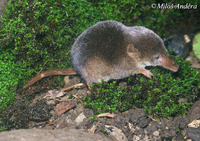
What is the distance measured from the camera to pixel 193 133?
2701 mm

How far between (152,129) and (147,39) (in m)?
1.25

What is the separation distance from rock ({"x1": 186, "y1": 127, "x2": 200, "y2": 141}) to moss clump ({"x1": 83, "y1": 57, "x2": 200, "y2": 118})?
402mm

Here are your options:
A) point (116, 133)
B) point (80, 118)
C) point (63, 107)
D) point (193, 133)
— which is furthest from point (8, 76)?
point (193, 133)

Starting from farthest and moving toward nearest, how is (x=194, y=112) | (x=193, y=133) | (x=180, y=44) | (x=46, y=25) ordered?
(x=180, y=44) → (x=46, y=25) → (x=194, y=112) → (x=193, y=133)

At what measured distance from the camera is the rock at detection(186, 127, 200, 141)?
2643 millimetres

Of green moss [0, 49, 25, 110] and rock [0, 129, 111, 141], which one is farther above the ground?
green moss [0, 49, 25, 110]

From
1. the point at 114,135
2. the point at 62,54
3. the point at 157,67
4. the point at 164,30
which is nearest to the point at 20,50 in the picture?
the point at 62,54

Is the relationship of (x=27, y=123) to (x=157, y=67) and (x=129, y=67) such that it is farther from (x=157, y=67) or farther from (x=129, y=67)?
(x=157, y=67)

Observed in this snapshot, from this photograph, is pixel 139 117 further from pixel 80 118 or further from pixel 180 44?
pixel 180 44

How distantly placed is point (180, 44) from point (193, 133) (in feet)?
6.81

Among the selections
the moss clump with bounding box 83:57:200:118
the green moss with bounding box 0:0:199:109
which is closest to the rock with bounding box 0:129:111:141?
the moss clump with bounding box 83:57:200:118

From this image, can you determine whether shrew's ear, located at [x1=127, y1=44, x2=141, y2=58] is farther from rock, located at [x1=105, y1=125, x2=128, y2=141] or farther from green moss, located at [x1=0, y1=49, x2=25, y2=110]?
green moss, located at [x1=0, y1=49, x2=25, y2=110]

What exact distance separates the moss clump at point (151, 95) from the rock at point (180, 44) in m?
0.81

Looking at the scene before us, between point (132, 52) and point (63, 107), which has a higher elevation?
point (132, 52)
